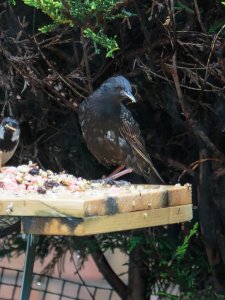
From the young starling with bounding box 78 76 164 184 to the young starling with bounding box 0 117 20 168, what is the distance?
1.22 ft

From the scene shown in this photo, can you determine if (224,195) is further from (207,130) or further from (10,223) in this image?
(10,223)

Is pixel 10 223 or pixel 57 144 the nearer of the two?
pixel 57 144

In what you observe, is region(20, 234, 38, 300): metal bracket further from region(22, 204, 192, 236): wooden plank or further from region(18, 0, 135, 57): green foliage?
region(18, 0, 135, 57): green foliage

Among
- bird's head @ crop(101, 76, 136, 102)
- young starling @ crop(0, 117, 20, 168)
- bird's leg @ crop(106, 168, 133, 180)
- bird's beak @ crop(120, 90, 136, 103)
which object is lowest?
bird's leg @ crop(106, 168, 133, 180)

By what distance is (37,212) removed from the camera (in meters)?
2.41

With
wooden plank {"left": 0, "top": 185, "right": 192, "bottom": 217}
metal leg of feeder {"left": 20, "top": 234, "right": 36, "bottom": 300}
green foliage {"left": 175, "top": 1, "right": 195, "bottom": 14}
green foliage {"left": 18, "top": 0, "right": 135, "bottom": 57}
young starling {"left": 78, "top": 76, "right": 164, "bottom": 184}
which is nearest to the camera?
wooden plank {"left": 0, "top": 185, "right": 192, "bottom": 217}

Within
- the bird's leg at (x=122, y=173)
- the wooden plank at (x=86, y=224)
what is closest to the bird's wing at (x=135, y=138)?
the bird's leg at (x=122, y=173)

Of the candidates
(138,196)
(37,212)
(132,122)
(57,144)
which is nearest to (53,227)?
(37,212)

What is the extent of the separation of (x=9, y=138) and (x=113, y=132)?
57cm

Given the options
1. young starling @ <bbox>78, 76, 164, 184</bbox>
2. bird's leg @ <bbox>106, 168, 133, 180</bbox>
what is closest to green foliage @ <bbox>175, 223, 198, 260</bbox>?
young starling @ <bbox>78, 76, 164, 184</bbox>

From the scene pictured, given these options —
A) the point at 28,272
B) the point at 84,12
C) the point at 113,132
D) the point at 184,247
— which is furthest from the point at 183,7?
the point at 28,272

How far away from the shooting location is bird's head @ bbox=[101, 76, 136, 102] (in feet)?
12.1

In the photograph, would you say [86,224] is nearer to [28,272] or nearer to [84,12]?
[28,272]

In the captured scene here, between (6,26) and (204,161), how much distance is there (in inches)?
46.8
